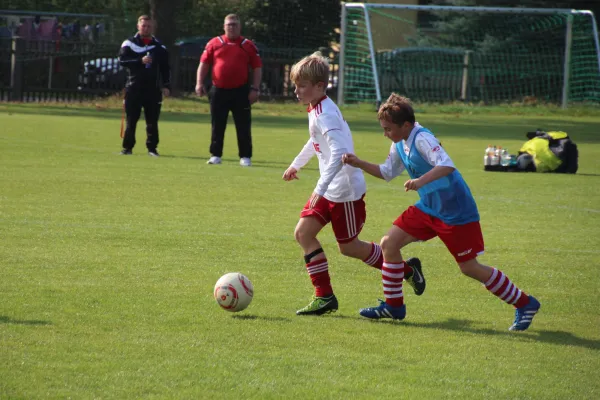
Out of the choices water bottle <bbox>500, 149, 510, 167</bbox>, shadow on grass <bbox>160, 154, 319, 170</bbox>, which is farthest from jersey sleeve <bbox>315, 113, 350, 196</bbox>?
water bottle <bbox>500, 149, 510, 167</bbox>

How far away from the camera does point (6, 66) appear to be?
30578 mm

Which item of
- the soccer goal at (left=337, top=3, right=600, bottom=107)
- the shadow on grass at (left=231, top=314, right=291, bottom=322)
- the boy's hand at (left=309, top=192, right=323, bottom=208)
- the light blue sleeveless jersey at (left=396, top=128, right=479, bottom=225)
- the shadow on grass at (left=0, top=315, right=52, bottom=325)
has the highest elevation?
the soccer goal at (left=337, top=3, right=600, bottom=107)

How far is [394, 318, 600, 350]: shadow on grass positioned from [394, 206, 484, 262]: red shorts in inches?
16.9

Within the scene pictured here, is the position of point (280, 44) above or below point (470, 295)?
above

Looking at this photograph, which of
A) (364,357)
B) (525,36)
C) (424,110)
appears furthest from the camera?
(525,36)

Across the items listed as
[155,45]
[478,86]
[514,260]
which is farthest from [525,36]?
[514,260]

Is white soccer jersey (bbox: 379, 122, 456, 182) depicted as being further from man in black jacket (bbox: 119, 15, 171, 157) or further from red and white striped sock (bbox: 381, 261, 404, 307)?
man in black jacket (bbox: 119, 15, 171, 157)

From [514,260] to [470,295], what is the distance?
4.94 ft

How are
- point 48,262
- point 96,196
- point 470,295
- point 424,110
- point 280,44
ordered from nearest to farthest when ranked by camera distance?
point 470,295 → point 48,262 → point 96,196 → point 424,110 → point 280,44

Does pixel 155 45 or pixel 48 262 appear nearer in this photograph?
pixel 48 262

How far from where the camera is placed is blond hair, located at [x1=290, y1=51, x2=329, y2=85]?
652 centimetres

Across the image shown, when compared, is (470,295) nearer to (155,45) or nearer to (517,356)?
(517,356)

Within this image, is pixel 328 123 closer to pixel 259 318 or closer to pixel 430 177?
pixel 430 177

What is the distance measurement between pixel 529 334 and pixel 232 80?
10.0 metres
